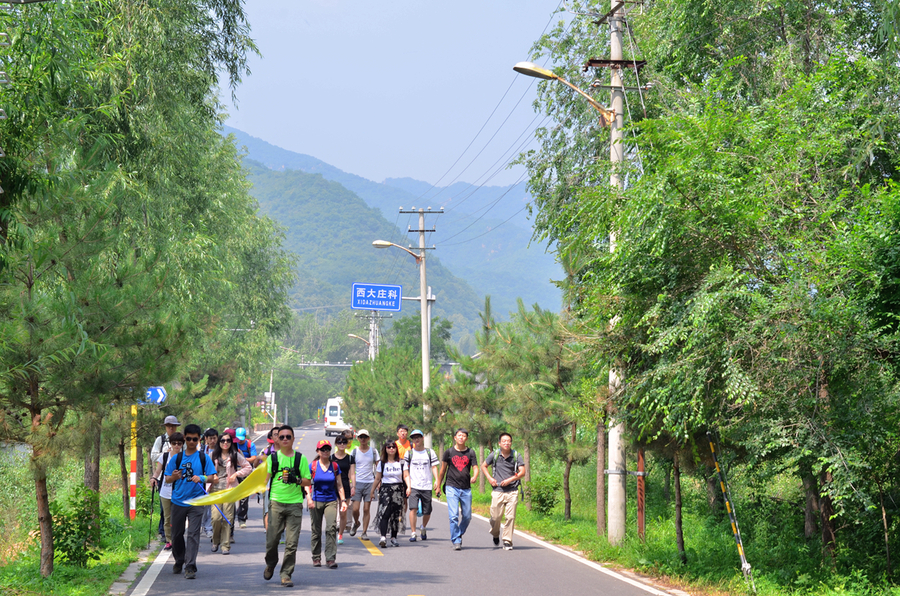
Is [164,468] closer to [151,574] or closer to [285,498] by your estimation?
[151,574]

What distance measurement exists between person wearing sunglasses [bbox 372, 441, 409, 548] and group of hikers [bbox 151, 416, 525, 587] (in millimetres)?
16

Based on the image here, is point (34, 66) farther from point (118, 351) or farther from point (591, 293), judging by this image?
point (591, 293)

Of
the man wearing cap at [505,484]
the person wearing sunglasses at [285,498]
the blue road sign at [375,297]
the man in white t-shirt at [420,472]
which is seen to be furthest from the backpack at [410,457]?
the blue road sign at [375,297]

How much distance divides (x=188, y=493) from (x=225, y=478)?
2.92 metres

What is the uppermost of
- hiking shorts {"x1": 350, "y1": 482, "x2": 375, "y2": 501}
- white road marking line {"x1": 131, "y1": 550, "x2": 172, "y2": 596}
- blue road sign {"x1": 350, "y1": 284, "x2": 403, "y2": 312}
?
blue road sign {"x1": 350, "y1": 284, "x2": 403, "y2": 312}

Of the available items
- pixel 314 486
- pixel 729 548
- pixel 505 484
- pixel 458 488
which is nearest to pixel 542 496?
pixel 505 484

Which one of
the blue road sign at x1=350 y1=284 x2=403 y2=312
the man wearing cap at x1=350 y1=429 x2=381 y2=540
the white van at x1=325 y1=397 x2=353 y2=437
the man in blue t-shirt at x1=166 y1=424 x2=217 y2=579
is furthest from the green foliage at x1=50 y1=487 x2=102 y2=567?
the white van at x1=325 y1=397 x2=353 y2=437

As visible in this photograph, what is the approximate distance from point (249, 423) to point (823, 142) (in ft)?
240

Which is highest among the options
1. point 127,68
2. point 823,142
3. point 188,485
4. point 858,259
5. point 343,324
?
point 343,324

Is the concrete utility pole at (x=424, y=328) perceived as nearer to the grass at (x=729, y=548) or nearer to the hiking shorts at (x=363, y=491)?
the grass at (x=729, y=548)

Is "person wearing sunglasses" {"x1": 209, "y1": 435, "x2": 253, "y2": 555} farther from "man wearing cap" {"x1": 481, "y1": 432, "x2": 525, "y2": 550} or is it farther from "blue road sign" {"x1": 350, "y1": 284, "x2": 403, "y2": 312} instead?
"blue road sign" {"x1": 350, "y1": 284, "x2": 403, "y2": 312}

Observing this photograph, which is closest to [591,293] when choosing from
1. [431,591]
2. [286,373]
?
[431,591]

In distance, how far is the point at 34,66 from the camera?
865 centimetres

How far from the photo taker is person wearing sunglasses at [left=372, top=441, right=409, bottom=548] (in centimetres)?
1436
